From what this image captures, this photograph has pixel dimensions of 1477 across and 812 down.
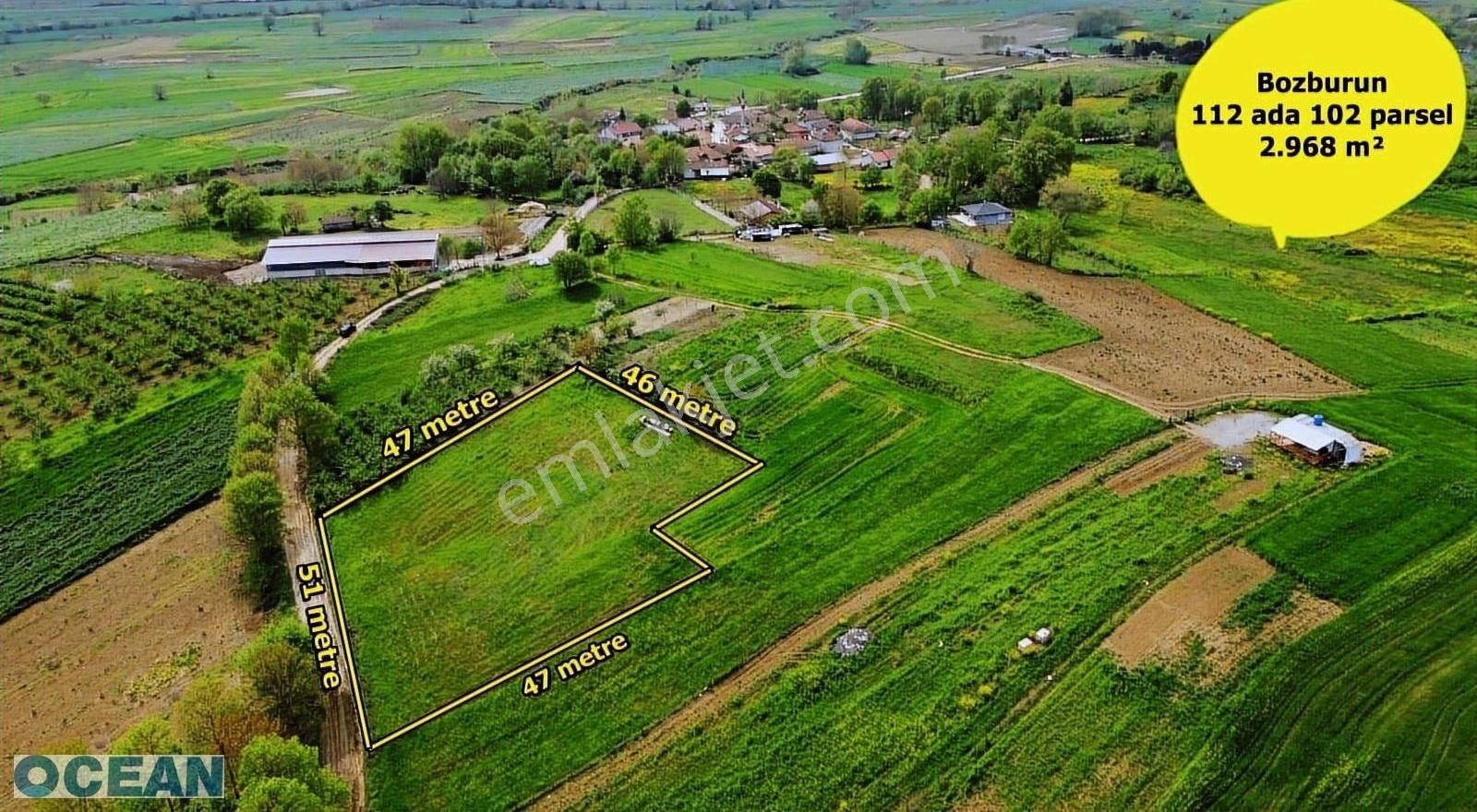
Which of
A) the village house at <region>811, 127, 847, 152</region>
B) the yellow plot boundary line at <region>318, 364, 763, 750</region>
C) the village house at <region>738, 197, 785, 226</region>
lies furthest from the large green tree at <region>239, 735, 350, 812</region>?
the village house at <region>811, 127, 847, 152</region>

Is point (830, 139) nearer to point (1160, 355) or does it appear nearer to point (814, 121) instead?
point (814, 121)

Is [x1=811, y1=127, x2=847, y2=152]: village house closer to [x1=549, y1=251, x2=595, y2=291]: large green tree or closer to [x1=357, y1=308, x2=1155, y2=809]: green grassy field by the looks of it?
[x1=549, y1=251, x2=595, y2=291]: large green tree

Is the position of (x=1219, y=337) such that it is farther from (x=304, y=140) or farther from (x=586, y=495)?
(x=304, y=140)

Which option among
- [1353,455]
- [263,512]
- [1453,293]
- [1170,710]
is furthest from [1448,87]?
[263,512]

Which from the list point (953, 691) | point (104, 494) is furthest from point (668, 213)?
point (953, 691)

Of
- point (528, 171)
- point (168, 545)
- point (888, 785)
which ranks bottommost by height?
point (888, 785)

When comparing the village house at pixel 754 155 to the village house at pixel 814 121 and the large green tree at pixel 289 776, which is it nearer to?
the village house at pixel 814 121
